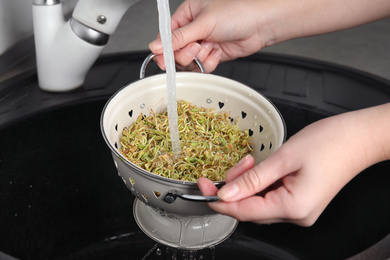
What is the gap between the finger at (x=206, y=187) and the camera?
594 mm

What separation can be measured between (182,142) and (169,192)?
0.22 meters

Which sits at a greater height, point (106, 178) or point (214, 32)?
point (214, 32)

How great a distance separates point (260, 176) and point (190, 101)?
37 centimetres

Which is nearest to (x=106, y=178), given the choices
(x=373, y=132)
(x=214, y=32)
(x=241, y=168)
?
(x=214, y=32)

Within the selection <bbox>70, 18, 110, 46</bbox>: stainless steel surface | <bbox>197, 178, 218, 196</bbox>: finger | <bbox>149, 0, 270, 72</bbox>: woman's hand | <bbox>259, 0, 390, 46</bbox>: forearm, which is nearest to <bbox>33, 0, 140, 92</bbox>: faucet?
<bbox>70, 18, 110, 46</bbox>: stainless steel surface

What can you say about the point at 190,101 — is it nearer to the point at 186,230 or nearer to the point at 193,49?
the point at 193,49

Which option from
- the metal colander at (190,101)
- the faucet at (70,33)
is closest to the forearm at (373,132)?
the metal colander at (190,101)

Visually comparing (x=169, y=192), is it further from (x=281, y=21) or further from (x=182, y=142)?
(x=281, y=21)

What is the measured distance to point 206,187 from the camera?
0.59 meters

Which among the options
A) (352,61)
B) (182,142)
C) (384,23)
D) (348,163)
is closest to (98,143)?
(182,142)

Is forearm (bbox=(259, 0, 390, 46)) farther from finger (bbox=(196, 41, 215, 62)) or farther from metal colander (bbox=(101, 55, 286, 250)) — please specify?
metal colander (bbox=(101, 55, 286, 250))

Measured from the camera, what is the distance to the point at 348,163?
63 cm

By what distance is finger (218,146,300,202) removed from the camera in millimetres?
568

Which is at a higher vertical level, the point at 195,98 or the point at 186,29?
the point at 186,29
